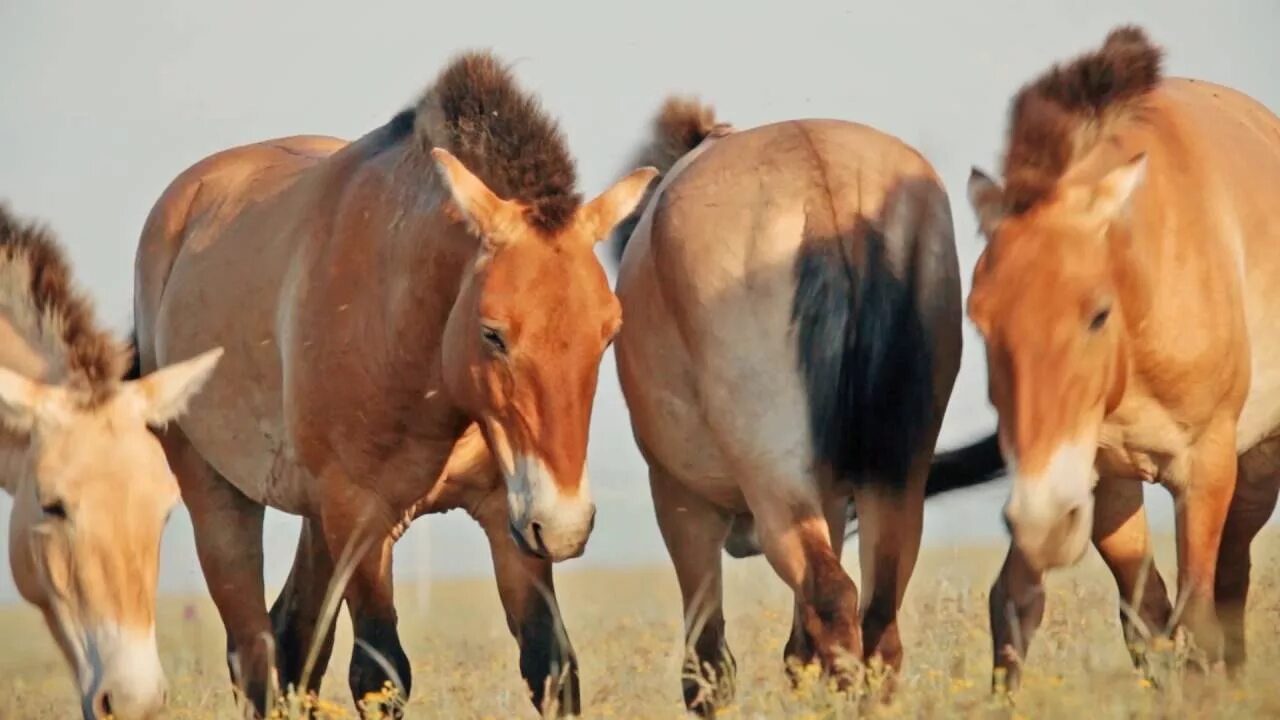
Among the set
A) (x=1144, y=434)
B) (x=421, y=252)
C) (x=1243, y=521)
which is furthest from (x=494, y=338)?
(x=1243, y=521)

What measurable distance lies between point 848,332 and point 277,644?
3.63 metres

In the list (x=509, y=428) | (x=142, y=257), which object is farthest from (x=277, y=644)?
(x=509, y=428)

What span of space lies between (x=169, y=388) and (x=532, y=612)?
1908mm

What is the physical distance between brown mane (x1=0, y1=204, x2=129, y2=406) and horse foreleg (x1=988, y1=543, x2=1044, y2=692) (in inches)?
132

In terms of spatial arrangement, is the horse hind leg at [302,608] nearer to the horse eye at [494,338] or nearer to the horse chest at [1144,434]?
the horse eye at [494,338]

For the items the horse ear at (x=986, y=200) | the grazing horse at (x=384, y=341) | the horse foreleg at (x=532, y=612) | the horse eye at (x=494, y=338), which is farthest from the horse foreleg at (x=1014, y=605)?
the horse eye at (x=494, y=338)

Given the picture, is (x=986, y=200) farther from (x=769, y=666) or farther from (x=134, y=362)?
(x=134, y=362)

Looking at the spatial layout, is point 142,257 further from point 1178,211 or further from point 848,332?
point 1178,211

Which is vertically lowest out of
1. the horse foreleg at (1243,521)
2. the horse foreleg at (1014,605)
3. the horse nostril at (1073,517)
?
the horse foreleg at (1243,521)

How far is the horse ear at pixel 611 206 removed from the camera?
299 inches

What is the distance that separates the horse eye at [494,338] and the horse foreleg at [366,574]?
43.1 inches

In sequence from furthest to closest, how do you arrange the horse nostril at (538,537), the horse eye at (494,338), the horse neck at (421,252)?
the horse neck at (421,252), the horse eye at (494,338), the horse nostril at (538,537)

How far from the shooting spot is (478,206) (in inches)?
292

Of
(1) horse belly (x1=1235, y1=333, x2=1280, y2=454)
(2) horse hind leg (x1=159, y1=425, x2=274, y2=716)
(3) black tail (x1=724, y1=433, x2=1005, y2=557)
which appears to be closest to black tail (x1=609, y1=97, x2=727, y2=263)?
(3) black tail (x1=724, y1=433, x2=1005, y2=557)
